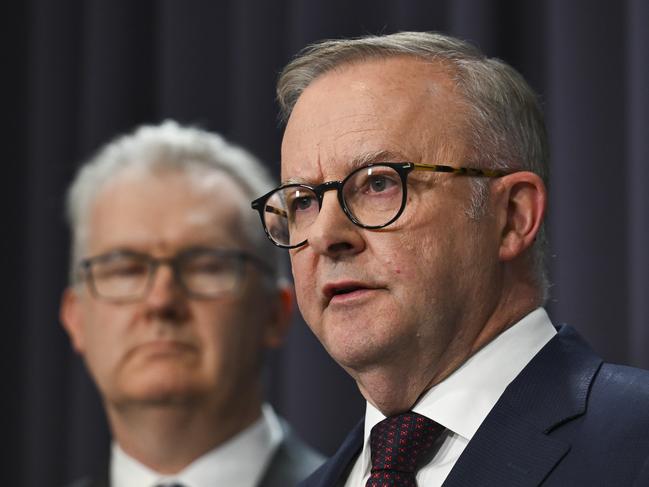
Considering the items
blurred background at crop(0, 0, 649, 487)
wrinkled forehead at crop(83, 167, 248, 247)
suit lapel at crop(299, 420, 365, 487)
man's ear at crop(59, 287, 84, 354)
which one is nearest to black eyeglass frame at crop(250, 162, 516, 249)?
suit lapel at crop(299, 420, 365, 487)

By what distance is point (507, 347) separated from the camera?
151 centimetres

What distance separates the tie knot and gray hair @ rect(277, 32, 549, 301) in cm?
26

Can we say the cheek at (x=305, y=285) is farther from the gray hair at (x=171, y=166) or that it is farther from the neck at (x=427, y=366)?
the gray hair at (x=171, y=166)

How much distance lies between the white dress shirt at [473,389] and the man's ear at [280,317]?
94 centimetres

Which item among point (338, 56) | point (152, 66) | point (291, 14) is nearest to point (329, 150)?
point (338, 56)

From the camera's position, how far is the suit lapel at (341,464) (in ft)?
5.41

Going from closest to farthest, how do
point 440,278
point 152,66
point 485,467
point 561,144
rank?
point 485,467 → point 440,278 → point 561,144 → point 152,66

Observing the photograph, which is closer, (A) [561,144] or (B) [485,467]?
(B) [485,467]

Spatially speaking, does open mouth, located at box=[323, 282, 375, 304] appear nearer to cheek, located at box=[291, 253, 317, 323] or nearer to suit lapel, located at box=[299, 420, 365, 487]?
cheek, located at box=[291, 253, 317, 323]

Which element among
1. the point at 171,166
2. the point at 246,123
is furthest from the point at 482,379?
the point at 246,123

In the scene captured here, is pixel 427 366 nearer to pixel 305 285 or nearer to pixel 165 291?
pixel 305 285

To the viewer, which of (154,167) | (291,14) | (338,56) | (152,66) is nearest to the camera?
(338,56)

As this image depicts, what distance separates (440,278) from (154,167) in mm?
1134

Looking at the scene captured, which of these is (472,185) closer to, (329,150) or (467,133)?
(467,133)
